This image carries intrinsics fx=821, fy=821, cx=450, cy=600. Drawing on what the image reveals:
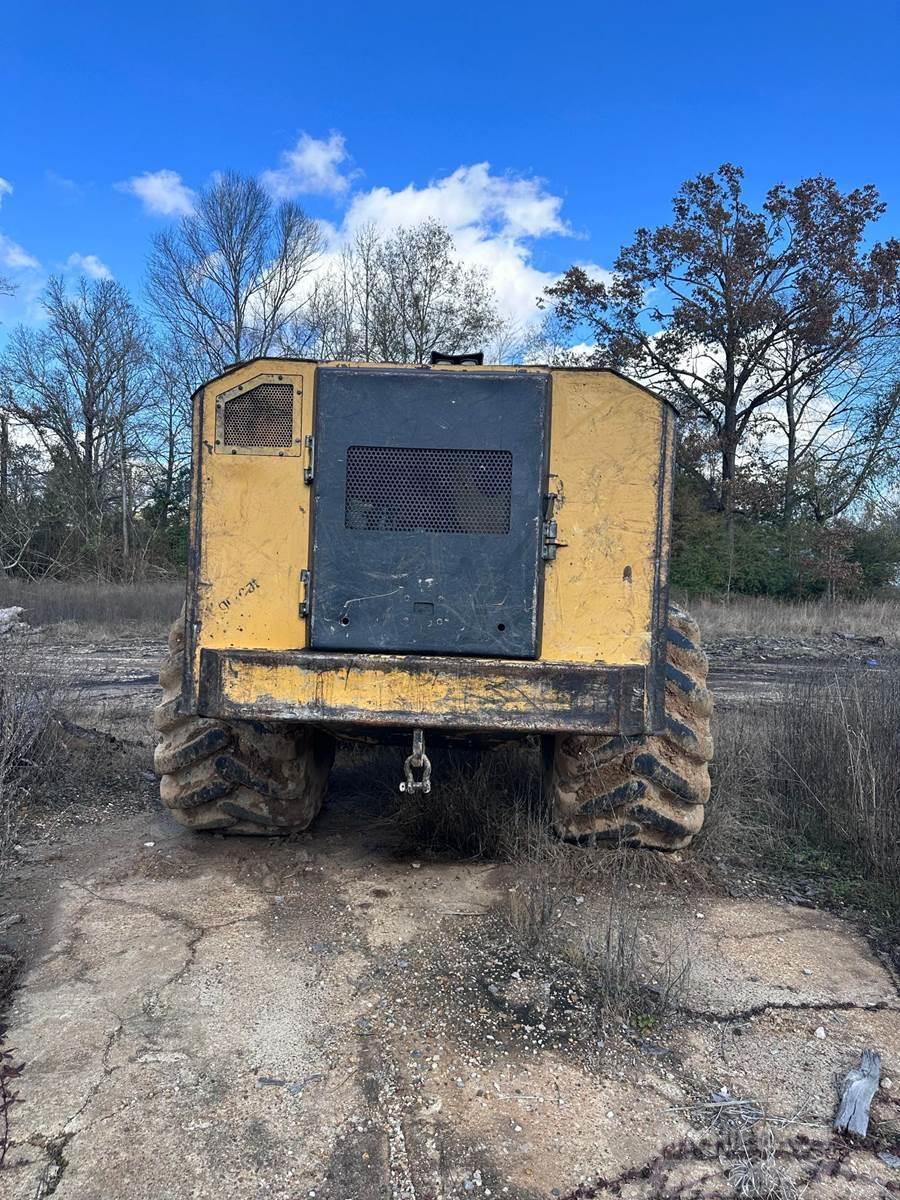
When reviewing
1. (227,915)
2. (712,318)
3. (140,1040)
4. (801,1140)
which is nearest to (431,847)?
(227,915)

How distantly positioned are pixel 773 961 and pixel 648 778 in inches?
34.9

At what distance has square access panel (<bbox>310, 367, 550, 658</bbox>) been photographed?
3.13m

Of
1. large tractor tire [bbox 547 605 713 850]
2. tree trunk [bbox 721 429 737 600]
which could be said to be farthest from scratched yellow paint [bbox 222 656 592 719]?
tree trunk [bbox 721 429 737 600]

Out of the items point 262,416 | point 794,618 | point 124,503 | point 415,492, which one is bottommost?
point 794,618

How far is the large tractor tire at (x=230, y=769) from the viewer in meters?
3.80

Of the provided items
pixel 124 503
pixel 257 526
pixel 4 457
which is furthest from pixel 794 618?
pixel 4 457

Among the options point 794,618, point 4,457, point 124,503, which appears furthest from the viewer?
point 124,503

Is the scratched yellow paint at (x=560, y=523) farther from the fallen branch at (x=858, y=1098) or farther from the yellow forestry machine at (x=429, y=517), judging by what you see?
the fallen branch at (x=858, y=1098)

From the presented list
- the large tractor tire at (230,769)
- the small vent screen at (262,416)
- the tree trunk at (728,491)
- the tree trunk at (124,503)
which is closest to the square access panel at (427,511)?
the small vent screen at (262,416)

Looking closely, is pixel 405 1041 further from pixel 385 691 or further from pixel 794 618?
pixel 794 618

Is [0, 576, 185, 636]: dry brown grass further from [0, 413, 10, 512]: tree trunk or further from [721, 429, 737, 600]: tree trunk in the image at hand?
[721, 429, 737, 600]: tree trunk

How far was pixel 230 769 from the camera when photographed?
3.80m

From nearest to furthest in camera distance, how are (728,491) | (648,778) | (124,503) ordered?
(648,778) → (728,491) → (124,503)

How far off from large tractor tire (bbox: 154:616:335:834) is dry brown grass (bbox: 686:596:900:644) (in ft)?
38.8
